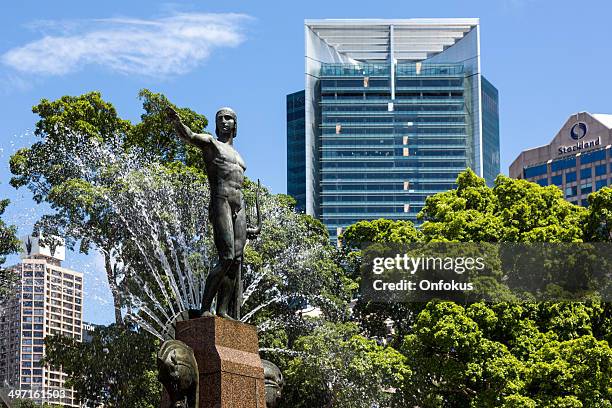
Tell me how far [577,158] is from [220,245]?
358ft

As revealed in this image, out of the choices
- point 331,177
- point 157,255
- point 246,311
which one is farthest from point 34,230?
point 331,177

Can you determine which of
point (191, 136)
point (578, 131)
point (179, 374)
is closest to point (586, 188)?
point (578, 131)

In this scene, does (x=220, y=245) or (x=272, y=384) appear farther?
(x=272, y=384)

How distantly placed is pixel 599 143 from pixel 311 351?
89823 millimetres

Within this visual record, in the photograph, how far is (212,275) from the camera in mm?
14211

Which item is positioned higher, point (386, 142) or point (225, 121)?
point (386, 142)

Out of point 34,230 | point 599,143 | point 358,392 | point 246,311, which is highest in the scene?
point 599,143

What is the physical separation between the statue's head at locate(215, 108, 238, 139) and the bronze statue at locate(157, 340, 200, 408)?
9.65 ft

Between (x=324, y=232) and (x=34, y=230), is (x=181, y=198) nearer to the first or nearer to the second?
(x=34, y=230)

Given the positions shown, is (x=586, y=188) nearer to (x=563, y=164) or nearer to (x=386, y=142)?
(x=563, y=164)

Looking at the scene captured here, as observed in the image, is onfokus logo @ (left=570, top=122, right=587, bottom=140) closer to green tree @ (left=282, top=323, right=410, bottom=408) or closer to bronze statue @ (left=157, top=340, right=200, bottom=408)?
green tree @ (left=282, top=323, right=410, bottom=408)

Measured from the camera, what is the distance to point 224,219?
1418cm

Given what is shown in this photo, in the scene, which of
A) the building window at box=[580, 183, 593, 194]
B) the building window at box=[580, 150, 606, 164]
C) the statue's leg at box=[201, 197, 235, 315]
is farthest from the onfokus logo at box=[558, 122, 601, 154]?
the statue's leg at box=[201, 197, 235, 315]

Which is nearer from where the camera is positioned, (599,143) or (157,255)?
(157,255)
